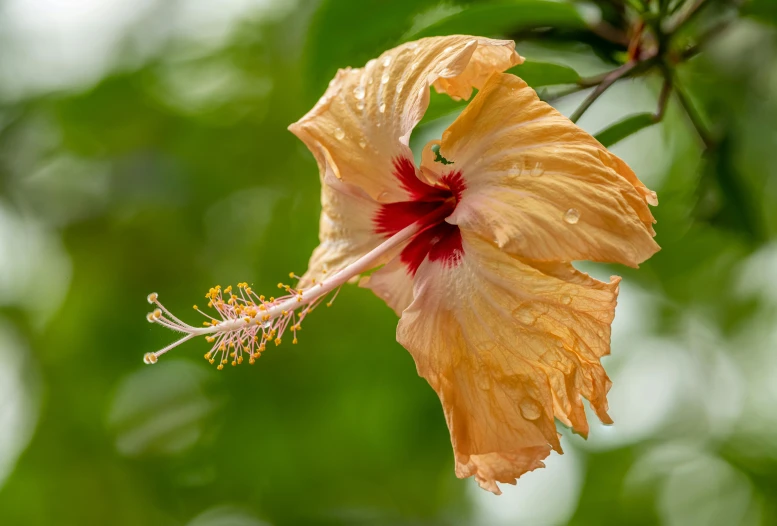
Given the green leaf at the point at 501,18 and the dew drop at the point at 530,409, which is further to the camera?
the green leaf at the point at 501,18

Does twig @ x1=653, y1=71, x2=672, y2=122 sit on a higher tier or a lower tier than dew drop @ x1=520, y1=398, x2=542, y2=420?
higher

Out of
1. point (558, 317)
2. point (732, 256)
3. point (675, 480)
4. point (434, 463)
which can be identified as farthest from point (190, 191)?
point (675, 480)

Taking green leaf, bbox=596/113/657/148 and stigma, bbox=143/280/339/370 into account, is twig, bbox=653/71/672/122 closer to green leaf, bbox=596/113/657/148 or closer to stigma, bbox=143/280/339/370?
green leaf, bbox=596/113/657/148

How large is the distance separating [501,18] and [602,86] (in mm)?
260

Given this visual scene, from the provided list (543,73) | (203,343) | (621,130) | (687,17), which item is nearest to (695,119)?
(687,17)

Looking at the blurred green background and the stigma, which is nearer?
the stigma

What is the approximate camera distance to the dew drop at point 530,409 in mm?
1063

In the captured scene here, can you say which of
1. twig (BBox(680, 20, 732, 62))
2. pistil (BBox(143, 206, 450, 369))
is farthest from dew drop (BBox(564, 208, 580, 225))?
twig (BBox(680, 20, 732, 62))

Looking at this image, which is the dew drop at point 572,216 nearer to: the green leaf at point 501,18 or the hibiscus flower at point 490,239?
the hibiscus flower at point 490,239

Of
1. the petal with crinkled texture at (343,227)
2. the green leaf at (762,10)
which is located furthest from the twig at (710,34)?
the petal with crinkled texture at (343,227)

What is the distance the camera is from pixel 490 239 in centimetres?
107

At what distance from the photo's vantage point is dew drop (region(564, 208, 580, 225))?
0.97 m

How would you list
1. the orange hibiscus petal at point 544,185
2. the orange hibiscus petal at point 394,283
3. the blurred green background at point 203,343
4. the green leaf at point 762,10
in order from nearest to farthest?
the orange hibiscus petal at point 544,185 < the orange hibiscus petal at point 394,283 < the green leaf at point 762,10 < the blurred green background at point 203,343

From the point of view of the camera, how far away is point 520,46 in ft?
5.08
